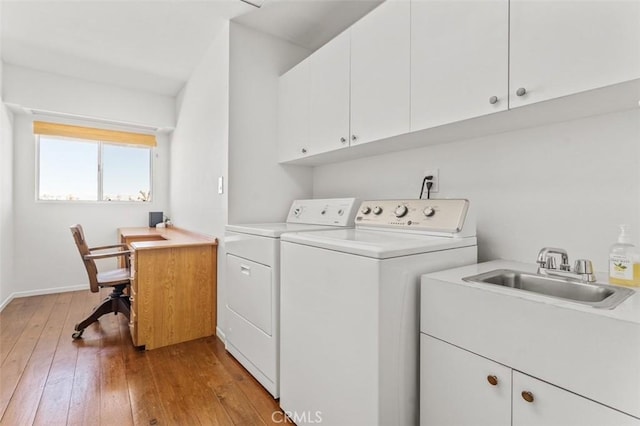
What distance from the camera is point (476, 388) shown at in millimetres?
976

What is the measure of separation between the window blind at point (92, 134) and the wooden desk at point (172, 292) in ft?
7.31

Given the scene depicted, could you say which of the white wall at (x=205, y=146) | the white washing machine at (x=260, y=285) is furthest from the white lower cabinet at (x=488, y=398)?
the white wall at (x=205, y=146)

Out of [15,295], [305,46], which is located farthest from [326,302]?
[15,295]

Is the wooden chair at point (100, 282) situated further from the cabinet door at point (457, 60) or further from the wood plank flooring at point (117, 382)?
the cabinet door at point (457, 60)

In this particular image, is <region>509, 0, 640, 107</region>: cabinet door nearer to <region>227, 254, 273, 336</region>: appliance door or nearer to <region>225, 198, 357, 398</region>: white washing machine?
<region>225, 198, 357, 398</region>: white washing machine

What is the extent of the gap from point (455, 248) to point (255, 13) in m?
2.06

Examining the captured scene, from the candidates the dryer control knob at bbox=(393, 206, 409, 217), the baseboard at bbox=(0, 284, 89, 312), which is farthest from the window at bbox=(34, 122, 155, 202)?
the dryer control knob at bbox=(393, 206, 409, 217)

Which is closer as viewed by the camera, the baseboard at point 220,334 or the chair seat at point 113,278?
the baseboard at point 220,334

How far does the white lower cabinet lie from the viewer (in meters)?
0.78

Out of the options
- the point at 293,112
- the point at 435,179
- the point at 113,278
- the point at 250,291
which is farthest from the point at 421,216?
the point at 113,278

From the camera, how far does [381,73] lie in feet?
5.32

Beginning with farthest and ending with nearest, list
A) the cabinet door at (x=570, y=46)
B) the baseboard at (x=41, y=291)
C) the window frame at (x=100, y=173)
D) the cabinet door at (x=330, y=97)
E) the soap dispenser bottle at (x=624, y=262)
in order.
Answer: the window frame at (x=100, y=173) < the baseboard at (x=41, y=291) < the cabinet door at (x=330, y=97) < the soap dispenser bottle at (x=624, y=262) < the cabinet door at (x=570, y=46)

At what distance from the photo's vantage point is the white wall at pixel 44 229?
11.3ft

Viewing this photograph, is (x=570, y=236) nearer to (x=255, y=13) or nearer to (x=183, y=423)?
(x=183, y=423)
